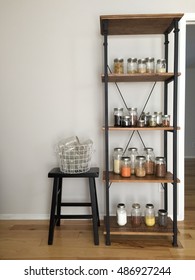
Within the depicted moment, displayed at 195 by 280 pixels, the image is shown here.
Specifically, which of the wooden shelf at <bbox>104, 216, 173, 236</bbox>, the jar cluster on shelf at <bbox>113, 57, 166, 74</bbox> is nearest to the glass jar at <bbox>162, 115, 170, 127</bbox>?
the jar cluster on shelf at <bbox>113, 57, 166, 74</bbox>

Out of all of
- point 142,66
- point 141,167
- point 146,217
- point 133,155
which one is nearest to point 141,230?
point 146,217

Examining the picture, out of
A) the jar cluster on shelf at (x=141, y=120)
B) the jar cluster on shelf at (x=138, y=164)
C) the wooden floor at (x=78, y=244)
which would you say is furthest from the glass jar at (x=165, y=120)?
the wooden floor at (x=78, y=244)

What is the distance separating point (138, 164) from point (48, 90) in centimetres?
103

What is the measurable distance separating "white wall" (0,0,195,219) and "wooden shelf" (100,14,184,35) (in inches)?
5.9

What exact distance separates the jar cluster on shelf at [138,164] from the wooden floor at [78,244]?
524 millimetres

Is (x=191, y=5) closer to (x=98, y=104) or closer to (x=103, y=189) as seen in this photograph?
(x=98, y=104)

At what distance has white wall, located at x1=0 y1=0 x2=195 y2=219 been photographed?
2.17m

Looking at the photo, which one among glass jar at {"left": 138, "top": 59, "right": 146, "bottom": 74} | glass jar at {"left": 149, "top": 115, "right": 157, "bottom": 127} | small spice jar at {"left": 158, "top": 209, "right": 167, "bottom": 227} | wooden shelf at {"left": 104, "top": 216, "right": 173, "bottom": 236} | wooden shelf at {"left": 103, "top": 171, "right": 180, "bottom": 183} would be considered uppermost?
glass jar at {"left": 138, "top": 59, "right": 146, "bottom": 74}

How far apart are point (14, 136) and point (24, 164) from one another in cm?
28

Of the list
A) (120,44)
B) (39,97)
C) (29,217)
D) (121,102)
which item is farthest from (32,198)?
(120,44)

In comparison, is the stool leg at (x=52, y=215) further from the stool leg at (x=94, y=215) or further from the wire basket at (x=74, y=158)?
the stool leg at (x=94, y=215)

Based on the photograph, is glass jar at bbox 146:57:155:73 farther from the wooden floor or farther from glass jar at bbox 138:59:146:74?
the wooden floor

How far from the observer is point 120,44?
2.18 meters

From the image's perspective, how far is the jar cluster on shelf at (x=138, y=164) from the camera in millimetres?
1944
